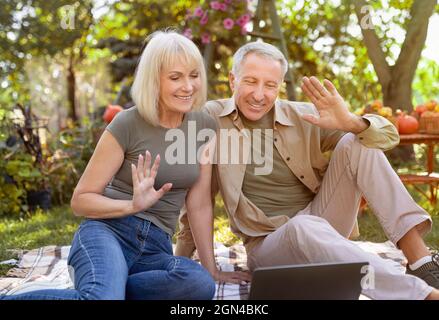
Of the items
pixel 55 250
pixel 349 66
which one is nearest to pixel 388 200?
pixel 55 250

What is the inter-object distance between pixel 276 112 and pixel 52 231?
2.30 m

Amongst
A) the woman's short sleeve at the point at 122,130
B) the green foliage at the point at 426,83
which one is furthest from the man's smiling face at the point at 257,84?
the green foliage at the point at 426,83

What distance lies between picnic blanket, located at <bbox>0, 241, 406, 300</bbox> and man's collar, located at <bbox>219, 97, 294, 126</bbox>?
781 mm

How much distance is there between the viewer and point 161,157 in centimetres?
247

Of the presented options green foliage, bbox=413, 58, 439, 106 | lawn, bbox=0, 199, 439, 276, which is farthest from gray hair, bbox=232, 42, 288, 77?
green foliage, bbox=413, 58, 439, 106

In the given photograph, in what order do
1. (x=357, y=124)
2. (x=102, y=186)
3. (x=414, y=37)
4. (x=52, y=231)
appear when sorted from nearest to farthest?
1. (x=102, y=186)
2. (x=357, y=124)
3. (x=52, y=231)
4. (x=414, y=37)

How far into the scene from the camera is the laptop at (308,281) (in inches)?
79.6

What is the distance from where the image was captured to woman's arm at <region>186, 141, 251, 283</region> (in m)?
2.69

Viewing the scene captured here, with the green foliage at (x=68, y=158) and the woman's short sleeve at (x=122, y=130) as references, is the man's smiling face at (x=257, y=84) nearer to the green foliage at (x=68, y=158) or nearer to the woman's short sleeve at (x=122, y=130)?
the woman's short sleeve at (x=122, y=130)

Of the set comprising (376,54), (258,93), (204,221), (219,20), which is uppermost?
(219,20)

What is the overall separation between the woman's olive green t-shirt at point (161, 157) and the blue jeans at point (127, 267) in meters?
0.09

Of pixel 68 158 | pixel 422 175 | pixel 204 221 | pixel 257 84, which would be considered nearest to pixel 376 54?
pixel 422 175

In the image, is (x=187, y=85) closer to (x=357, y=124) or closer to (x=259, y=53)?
(x=259, y=53)

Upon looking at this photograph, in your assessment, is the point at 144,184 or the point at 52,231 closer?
the point at 144,184
